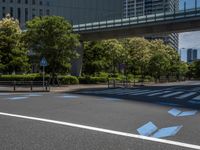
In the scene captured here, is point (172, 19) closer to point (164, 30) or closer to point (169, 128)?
point (164, 30)

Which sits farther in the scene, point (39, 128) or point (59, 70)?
point (59, 70)

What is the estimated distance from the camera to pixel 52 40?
40.8 metres

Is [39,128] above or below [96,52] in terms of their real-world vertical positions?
below

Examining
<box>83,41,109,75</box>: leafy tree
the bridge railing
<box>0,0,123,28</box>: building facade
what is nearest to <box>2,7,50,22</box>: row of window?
<box>0,0,123,28</box>: building facade

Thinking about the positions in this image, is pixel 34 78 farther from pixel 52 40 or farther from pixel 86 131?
pixel 86 131

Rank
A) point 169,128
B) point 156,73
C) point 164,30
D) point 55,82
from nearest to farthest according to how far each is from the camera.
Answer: point 169,128 → point 55,82 → point 164,30 → point 156,73

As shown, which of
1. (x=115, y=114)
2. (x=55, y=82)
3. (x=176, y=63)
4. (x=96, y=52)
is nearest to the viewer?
(x=115, y=114)

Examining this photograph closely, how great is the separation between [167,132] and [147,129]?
65cm

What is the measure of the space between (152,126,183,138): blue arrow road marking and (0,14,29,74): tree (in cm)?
3819

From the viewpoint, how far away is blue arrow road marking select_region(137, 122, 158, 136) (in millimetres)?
10438

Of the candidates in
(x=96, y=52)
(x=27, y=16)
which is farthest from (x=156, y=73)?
(x=27, y=16)

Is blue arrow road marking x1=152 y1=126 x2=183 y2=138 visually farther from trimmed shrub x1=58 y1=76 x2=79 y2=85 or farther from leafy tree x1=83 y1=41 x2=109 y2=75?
leafy tree x1=83 y1=41 x2=109 y2=75

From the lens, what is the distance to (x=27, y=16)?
11194 centimetres

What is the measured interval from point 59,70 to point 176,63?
71.1 metres
